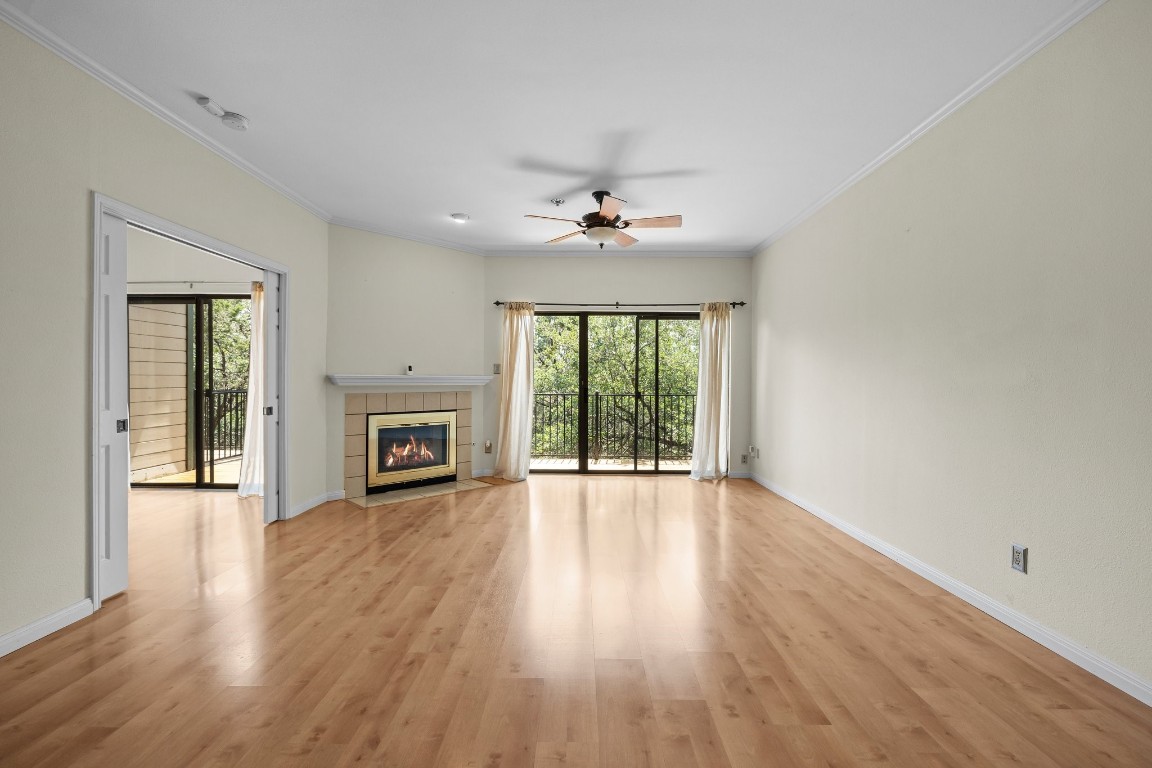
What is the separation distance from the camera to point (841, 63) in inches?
94.7

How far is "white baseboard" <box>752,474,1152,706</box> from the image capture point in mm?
1900

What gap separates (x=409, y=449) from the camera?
5355 millimetres

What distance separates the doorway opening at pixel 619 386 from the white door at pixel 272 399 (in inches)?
108

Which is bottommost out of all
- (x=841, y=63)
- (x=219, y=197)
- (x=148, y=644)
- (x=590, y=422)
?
(x=148, y=644)

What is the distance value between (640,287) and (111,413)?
4.75 meters

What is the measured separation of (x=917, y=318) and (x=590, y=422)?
393cm

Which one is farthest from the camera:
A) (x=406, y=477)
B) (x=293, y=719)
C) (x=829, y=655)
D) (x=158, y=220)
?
(x=406, y=477)

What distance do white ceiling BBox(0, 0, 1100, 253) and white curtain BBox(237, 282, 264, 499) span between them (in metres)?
1.53

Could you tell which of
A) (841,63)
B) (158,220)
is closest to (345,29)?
(158,220)

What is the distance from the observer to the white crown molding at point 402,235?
4895 millimetres

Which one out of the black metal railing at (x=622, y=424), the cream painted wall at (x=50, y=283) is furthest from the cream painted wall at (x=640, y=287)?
the cream painted wall at (x=50, y=283)

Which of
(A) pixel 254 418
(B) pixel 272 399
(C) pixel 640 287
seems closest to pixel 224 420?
(A) pixel 254 418

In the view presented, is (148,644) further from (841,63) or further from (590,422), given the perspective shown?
(590,422)

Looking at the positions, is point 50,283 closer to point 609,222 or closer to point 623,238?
point 609,222
